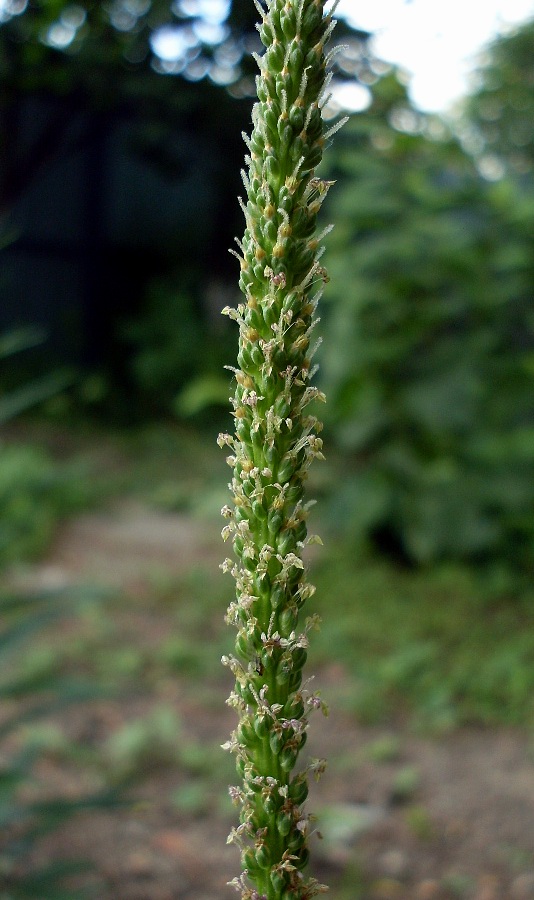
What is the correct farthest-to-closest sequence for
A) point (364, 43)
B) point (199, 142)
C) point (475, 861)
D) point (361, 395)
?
point (199, 142), point (361, 395), point (364, 43), point (475, 861)

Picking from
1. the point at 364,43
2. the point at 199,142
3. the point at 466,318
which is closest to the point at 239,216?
the point at 199,142

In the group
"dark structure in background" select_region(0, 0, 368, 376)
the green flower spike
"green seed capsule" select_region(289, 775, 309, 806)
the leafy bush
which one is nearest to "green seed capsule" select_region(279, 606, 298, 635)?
the green flower spike

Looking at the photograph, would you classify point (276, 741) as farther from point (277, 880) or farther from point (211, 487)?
point (211, 487)

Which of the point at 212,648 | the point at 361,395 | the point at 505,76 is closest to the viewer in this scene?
the point at 212,648

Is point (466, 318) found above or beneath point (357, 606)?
above

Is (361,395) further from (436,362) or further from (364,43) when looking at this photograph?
(364,43)

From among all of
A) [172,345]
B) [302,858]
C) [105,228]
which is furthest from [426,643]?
[105,228]

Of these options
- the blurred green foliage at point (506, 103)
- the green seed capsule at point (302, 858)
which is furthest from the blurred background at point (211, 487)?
the blurred green foliage at point (506, 103)
